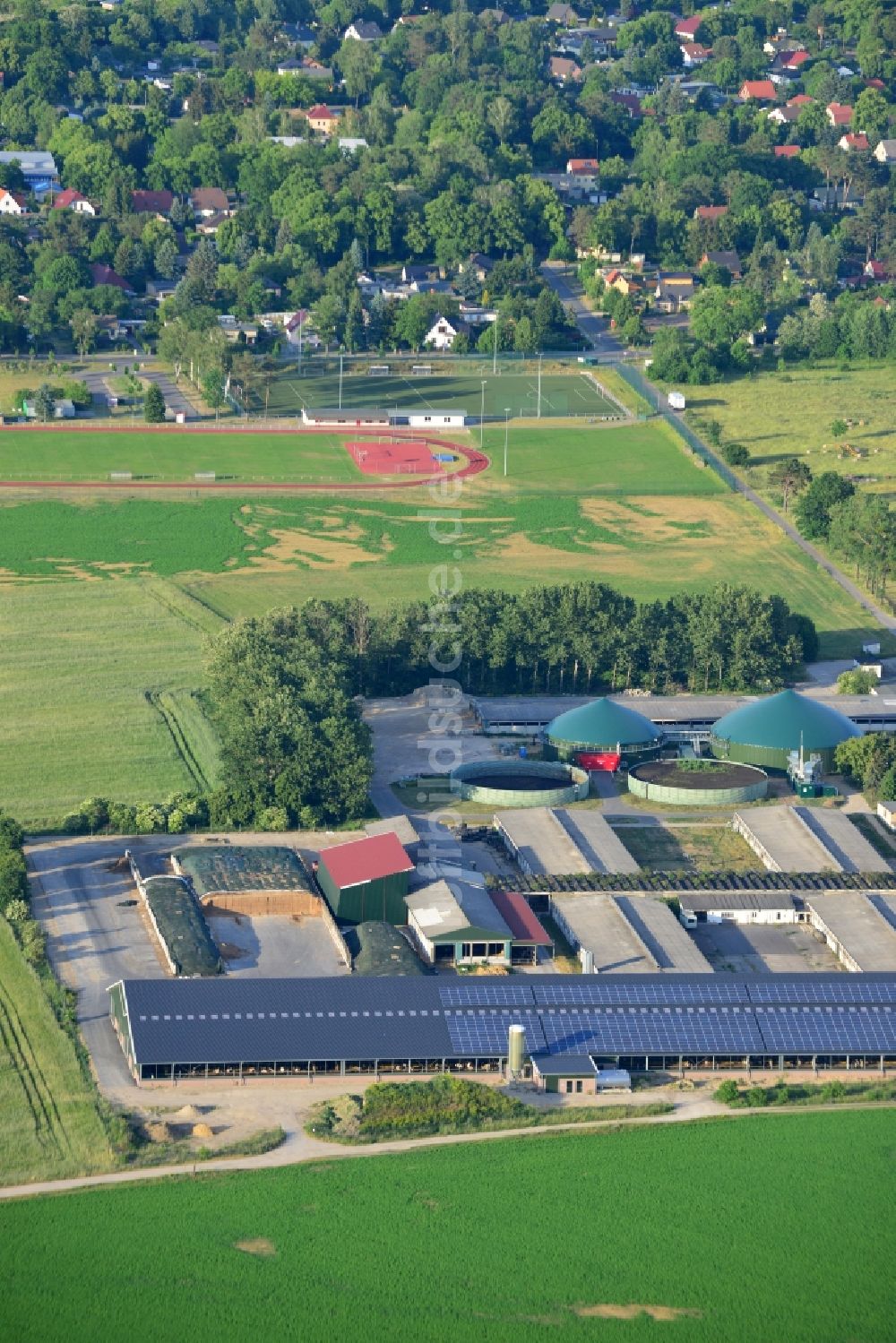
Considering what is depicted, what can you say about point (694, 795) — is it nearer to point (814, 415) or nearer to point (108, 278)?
point (814, 415)

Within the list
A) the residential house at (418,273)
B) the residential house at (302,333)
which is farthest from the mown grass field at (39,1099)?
the residential house at (418,273)

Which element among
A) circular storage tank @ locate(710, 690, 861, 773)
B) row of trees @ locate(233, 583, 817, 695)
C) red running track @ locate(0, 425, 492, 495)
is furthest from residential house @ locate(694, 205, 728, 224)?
circular storage tank @ locate(710, 690, 861, 773)

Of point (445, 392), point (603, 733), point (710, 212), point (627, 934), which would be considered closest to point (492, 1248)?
point (627, 934)

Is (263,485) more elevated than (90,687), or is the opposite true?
(263,485)

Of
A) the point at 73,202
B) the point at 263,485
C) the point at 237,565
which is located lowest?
the point at 237,565

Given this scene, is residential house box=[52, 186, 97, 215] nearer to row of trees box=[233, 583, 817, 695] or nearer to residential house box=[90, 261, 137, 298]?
residential house box=[90, 261, 137, 298]

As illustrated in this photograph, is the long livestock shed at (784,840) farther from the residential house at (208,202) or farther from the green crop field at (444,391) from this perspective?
the residential house at (208,202)

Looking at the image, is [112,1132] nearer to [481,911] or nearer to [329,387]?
[481,911]
